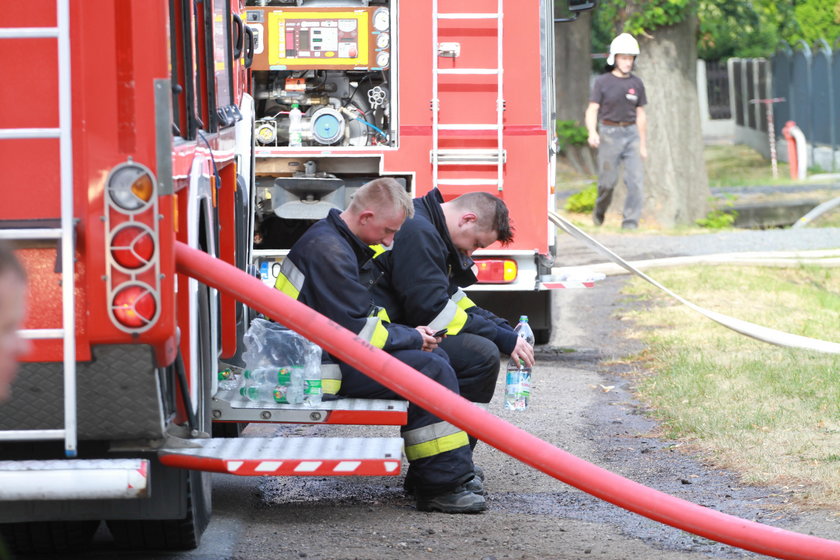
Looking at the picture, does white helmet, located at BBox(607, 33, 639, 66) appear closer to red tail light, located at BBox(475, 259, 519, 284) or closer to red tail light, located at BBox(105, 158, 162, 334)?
red tail light, located at BBox(475, 259, 519, 284)

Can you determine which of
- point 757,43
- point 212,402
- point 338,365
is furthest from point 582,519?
point 757,43

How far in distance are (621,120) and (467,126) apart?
288 inches

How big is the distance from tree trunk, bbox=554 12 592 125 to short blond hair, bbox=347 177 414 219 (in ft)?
70.7

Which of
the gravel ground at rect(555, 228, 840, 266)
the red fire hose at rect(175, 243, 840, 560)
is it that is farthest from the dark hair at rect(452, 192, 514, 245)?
the gravel ground at rect(555, 228, 840, 266)

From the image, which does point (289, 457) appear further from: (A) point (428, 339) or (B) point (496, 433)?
(A) point (428, 339)

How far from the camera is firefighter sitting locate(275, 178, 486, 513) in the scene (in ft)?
19.4

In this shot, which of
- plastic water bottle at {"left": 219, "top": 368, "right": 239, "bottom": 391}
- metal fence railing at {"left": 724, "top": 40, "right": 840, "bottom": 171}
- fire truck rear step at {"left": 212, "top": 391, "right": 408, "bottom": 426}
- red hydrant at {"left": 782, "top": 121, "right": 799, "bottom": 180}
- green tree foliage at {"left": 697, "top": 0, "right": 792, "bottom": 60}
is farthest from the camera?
red hydrant at {"left": 782, "top": 121, "right": 799, "bottom": 180}

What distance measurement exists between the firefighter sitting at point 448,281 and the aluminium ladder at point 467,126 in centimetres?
278

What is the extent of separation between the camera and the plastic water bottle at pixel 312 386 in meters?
5.89

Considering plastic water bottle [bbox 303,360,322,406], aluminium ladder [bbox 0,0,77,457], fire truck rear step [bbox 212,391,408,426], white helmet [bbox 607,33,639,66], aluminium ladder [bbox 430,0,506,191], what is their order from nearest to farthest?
aluminium ladder [bbox 0,0,77,457] → fire truck rear step [bbox 212,391,408,426] → plastic water bottle [bbox 303,360,322,406] → aluminium ladder [bbox 430,0,506,191] → white helmet [bbox 607,33,639,66]

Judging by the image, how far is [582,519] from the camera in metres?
5.98

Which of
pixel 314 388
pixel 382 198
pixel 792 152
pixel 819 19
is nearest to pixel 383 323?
pixel 314 388

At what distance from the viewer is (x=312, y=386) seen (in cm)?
590

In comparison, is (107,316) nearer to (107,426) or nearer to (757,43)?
(107,426)
